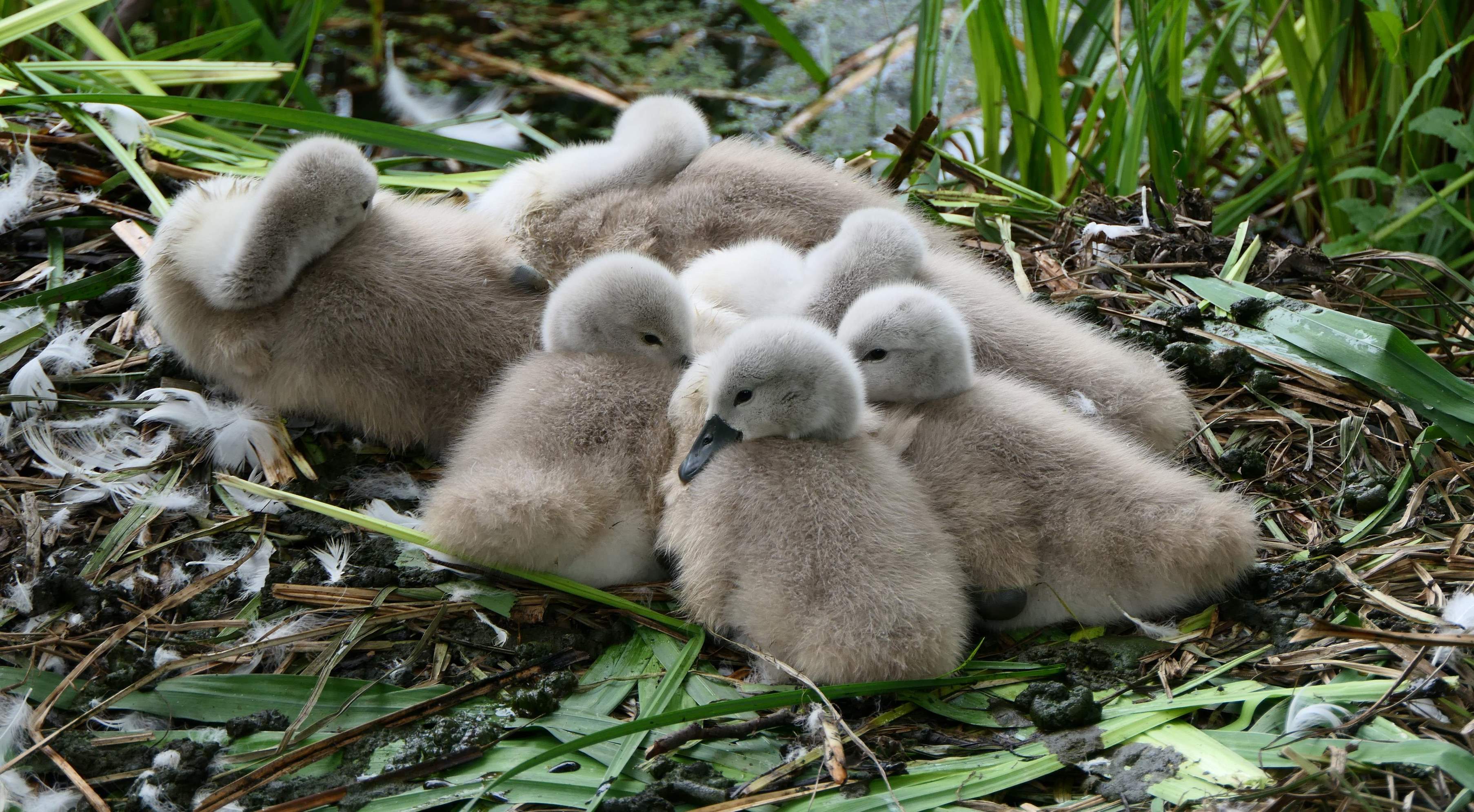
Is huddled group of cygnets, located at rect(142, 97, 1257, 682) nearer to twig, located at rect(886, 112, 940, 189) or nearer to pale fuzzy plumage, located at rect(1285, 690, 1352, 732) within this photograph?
pale fuzzy plumage, located at rect(1285, 690, 1352, 732)

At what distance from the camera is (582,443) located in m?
2.63

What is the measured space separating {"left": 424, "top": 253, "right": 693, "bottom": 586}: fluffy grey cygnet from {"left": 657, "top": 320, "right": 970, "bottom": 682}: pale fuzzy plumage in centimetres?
11

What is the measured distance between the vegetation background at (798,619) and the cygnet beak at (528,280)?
20.2 inches

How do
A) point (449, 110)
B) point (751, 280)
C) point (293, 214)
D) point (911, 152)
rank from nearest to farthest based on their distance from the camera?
point (293, 214) → point (751, 280) → point (911, 152) → point (449, 110)

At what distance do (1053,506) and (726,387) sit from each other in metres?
0.71

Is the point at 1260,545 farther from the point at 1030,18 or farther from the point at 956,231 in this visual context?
the point at 1030,18

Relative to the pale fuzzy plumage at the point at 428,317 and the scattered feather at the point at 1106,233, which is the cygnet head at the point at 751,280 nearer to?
the pale fuzzy plumage at the point at 428,317

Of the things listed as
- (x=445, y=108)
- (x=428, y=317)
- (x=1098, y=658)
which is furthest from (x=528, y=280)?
(x=445, y=108)

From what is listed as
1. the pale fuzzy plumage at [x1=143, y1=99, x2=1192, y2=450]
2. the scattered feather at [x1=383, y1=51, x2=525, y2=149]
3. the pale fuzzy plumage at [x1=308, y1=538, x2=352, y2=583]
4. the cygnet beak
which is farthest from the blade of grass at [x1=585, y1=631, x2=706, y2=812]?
the scattered feather at [x1=383, y1=51, x2=525, y2=149]

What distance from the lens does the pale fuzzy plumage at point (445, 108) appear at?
4.39m

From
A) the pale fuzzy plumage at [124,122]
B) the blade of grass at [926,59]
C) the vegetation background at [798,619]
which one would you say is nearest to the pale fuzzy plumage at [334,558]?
the vegetation background at [798,619]

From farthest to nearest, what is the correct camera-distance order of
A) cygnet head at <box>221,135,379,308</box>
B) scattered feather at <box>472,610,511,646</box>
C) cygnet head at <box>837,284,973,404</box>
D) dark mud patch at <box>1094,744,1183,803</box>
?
cygnet head at <box>221,135,379,308</box>
cygnet head at <box>837,284,973,404</box>
scattered feather at <box>472,610,511,646</box>
dark mud patch at <box>1094,744,1183,803</box>

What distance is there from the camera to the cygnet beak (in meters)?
3.09

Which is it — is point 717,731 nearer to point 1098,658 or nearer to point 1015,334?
point 1098,658
